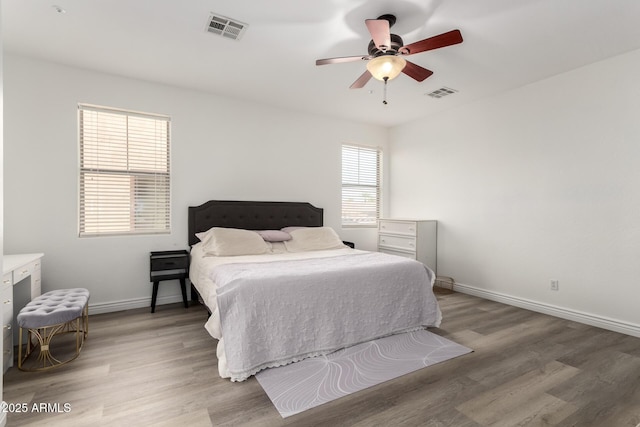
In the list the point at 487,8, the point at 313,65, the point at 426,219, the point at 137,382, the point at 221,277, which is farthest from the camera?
the point at 426,219

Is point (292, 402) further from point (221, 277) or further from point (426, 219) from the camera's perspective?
point (426, 219)

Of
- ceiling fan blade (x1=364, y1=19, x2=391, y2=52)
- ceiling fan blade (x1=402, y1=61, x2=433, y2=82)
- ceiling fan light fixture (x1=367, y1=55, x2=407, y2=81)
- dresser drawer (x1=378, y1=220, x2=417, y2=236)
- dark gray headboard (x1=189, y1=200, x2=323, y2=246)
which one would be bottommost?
dresser drawer (x1=378, y1=220, x2=417, y2=236)

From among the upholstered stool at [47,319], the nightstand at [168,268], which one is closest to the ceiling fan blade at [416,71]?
the nightstand at [168,268]

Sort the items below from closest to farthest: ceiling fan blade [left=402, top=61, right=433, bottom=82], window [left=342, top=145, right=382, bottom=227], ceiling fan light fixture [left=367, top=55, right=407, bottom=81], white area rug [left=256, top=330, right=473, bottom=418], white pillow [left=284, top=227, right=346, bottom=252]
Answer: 1. white area rug [left=256, top=330, right=473, bottom=418]
2. ceiling fan light fixture [left=367, top=55, right=407, bottom=81]
3. ceiling fan blade [left=402, top=61, right=433, bottom=82]
4. white pillow [left=284, top=227, right=346, bottom=252]
5. window [left=342, top=145, right=382, bottom=227]

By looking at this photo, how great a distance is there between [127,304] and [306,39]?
137 inches

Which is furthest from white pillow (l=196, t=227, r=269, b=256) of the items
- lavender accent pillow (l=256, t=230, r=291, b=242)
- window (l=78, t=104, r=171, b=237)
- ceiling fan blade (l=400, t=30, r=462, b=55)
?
ceiling fan blade (l=400, t=30, r=462, b=55)

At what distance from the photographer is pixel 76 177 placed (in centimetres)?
348

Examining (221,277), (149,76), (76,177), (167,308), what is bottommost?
(167,308)

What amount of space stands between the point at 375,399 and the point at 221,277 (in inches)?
57.1

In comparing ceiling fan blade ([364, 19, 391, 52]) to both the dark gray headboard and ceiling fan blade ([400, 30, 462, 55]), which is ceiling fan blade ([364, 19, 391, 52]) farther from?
the dark gray headboard

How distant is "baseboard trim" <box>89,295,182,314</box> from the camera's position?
3.58 m

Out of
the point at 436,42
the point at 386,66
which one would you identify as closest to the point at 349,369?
the point at 386,66

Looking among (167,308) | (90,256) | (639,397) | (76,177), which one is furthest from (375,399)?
(76,177)

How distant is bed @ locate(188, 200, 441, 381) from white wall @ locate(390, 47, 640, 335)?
1601 millimetres
